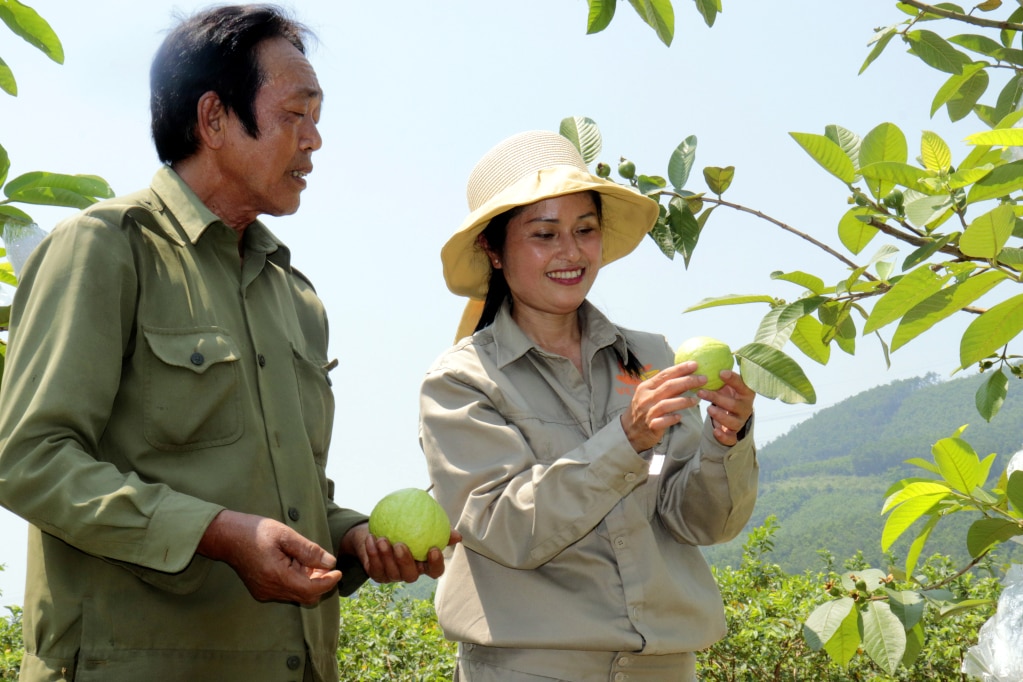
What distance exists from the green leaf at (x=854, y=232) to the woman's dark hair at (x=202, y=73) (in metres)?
1.00

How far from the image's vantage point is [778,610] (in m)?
3.66

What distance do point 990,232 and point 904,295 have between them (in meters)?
0.14

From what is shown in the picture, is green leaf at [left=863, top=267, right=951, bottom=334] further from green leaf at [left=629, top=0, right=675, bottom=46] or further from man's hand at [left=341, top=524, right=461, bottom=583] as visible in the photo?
man's hand at [left=341, top=524, right=461, bottom=583]

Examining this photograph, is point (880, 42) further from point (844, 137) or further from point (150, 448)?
point (150, 448)

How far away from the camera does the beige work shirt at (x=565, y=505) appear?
1.77 m

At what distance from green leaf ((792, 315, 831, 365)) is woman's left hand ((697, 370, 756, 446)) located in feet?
0.40

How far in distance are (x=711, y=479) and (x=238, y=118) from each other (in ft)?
3.41

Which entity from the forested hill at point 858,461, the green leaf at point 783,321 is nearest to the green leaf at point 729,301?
the green leaf at point 783,321

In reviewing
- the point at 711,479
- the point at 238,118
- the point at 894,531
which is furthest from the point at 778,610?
the point at 238,118

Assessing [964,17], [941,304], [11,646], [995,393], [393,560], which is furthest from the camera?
[11,646]

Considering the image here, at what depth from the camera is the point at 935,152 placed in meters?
1.70

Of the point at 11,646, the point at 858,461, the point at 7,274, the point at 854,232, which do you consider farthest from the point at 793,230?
the point at 858,461

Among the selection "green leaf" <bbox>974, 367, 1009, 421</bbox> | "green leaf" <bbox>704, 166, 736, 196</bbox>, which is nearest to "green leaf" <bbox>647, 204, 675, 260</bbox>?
"green leaf" <bbox>704, 166, 736, 196</bbox>

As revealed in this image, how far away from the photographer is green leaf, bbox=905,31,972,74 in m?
2.20
